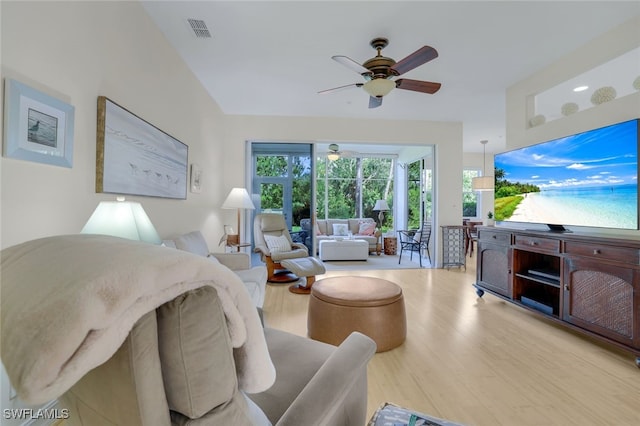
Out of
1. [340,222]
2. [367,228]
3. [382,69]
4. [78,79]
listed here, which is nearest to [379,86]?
[382,69]

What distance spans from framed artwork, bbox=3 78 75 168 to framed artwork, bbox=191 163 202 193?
182cm

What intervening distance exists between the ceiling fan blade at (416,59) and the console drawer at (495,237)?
6.48 feet

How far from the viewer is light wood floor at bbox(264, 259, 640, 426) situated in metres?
1.53

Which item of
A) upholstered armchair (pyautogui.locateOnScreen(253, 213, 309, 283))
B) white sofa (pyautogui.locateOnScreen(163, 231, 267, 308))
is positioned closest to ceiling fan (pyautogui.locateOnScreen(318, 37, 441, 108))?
white sofa (pyautogui.locateOnScreen(163, 231, 267, 308))

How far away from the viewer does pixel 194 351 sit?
49 centimetres

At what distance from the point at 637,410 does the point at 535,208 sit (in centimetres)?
182

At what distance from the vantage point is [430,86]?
2.78 m

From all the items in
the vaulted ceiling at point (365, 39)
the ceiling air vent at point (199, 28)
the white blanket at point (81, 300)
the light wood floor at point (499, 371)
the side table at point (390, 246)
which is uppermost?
the vaulted ceiling at point (365, 39)

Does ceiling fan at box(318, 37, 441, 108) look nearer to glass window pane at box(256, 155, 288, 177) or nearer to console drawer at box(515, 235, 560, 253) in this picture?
console drawer at box(515, 235, 560, 253)

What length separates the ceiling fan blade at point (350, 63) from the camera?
7.32ft

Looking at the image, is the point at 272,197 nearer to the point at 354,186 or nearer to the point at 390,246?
the point at 390,246

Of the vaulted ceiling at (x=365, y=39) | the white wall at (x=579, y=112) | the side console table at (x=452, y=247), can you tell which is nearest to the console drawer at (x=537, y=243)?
the white wall at (x=579, y=112)

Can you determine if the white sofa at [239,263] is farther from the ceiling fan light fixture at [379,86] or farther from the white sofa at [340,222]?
the white sofa at [340,222]

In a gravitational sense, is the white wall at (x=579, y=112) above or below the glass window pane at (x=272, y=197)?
above
